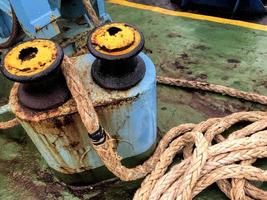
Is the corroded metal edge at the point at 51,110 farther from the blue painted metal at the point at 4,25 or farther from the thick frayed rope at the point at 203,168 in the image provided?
the blue painted metal at the point at 4,25

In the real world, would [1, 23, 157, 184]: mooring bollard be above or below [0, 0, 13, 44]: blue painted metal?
above

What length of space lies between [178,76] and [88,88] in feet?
3.88

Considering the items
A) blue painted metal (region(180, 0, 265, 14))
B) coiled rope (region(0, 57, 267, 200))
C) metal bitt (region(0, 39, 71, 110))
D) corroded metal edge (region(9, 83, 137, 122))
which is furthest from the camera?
blue painted metal (region(180, 0, 265, 14))

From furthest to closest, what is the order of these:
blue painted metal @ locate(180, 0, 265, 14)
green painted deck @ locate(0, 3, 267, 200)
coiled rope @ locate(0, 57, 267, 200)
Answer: blue painted metal @ locate(180, 0, 265, 14) → green painted deck @ locate(0, 3, 267, 200) → coiled rope @ locate(0, 57, 267, 200)

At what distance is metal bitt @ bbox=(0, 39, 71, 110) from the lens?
1395 millimetres

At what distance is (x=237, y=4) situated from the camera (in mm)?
3205

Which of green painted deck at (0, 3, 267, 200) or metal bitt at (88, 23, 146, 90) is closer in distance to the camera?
metal bitt at (88, 23, 146, 90)

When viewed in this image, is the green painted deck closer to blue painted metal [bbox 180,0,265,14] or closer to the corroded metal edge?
blue painted metal [bbox 180,0,265,14]

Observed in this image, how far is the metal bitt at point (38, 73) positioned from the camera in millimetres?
1395

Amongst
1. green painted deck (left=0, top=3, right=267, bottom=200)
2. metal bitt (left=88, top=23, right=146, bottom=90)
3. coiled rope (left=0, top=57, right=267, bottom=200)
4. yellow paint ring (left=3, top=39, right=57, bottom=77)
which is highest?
yellow paint ring (left=3, top=39, right=57, bottom=77)

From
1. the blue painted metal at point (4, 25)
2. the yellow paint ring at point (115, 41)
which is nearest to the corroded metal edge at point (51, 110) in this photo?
the yellow paint ring at point (115, 41)

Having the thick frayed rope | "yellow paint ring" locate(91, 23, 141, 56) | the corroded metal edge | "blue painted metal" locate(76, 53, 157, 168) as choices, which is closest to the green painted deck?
the thick frayed rope

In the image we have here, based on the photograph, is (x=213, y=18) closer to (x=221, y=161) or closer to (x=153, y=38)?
(x=153, y=38)

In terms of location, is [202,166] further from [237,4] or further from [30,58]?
[237,4]
